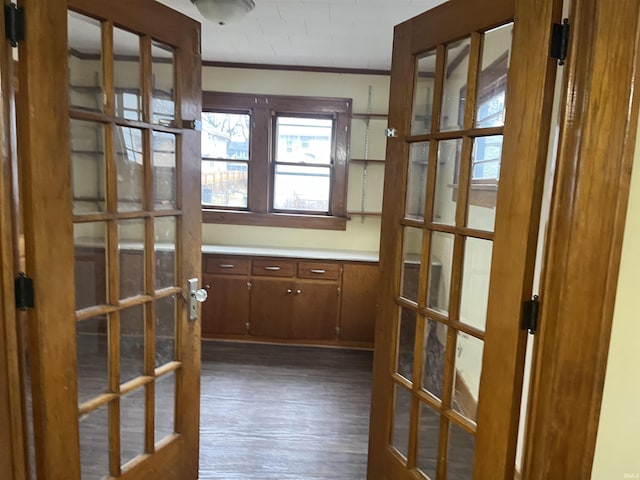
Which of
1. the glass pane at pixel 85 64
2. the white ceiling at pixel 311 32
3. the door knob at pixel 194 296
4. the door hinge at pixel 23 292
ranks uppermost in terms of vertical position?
the white ceiling at pixel 311 32

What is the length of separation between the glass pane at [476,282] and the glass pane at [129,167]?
119 centimetres

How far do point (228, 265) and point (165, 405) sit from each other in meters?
1.99

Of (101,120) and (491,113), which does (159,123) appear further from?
(491,113)

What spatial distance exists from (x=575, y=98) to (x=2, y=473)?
6.09ft

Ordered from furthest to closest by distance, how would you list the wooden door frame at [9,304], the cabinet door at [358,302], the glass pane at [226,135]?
the glass pane at [226,135], the cabinet door at [358,302], the wooden door frame at [9,304]

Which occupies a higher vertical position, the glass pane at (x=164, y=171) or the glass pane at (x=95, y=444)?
the glass pane at (x=164, y=171)

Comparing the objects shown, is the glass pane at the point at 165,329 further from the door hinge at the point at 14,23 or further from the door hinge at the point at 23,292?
the door hinge at the point at 14,23

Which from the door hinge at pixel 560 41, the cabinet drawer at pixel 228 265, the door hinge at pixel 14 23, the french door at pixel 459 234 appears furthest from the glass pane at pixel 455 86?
the cabinet drawer at pixel 228 265

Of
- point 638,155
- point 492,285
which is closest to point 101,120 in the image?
point 492,285

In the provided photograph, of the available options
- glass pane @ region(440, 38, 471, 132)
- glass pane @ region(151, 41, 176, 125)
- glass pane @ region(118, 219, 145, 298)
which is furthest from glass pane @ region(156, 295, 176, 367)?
glass pane @ region(440, 38, 471, 132)

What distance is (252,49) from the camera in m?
3.64

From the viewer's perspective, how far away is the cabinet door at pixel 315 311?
3771 millimetres

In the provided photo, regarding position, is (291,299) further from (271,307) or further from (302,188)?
(302,188)

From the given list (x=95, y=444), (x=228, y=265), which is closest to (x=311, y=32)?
(x=228, y=265)
